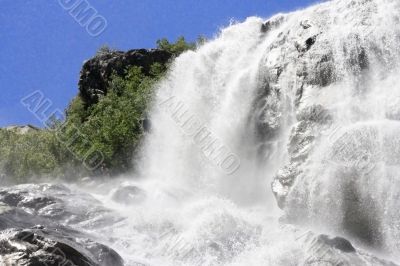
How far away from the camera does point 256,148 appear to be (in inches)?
972

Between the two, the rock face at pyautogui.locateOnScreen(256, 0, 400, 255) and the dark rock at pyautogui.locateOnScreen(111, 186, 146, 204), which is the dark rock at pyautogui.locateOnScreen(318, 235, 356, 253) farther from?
the dark rock at pyautogui.locateOnScreen(111, 186, 146, 204)

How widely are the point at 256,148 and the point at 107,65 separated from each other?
2164 cm

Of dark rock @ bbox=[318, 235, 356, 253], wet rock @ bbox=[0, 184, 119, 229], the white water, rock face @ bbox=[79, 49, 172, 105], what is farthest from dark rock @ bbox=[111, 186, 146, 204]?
rock face @ bbox=[79, 49, 172, 105]

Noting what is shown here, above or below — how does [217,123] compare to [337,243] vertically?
above

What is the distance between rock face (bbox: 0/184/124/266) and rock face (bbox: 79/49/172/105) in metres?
19.7

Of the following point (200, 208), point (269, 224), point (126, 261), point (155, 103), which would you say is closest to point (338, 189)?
point (269, 224)

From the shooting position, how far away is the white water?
1673 centimetres

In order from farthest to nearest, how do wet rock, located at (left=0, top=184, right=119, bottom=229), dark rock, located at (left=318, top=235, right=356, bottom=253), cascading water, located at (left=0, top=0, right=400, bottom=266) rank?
wet rock, located at (left=0, top=184, right=119, bottom=229)
cascading water, located at (left=0, top=0, right=400, bottom=266)
dark rock, located at (left=318, top=235, right=356, bottom=253)

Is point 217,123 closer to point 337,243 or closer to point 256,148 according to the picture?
point 256,148

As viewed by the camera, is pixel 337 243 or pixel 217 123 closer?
pixel 337 243

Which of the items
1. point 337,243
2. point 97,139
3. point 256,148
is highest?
point 97,139

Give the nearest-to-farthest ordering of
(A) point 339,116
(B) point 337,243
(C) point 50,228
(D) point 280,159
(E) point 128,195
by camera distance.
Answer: (B) point 337,243 → (C) point 50,228 → (A) point 339,116 → (D) point 280,159 → (E) point 128,195

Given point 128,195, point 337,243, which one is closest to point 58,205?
point 128,195

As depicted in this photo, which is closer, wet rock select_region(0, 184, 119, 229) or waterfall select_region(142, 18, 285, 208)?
wet rock select_region(0, 184, 119, 229)
